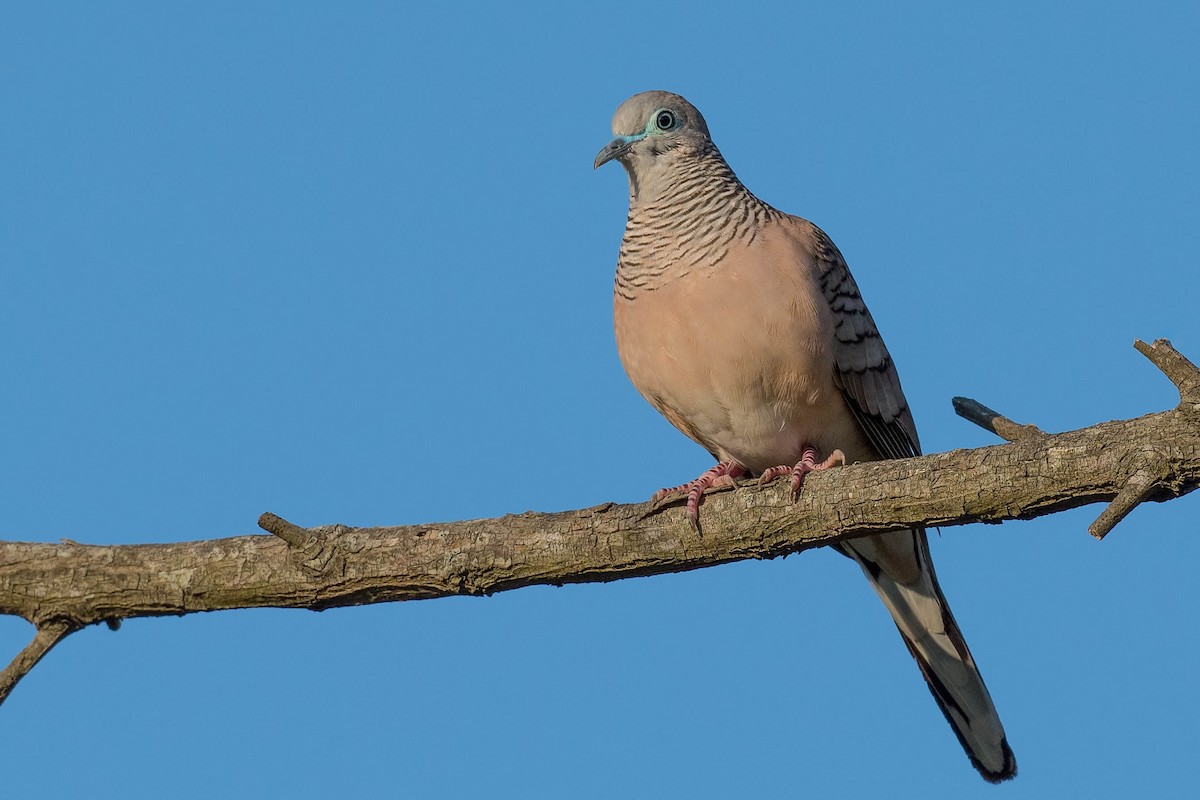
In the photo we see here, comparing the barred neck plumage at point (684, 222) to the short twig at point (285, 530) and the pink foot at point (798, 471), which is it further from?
the short twig at point (285, 530)

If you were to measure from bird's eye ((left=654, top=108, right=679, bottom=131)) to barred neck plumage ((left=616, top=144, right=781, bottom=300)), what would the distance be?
0.56 feet

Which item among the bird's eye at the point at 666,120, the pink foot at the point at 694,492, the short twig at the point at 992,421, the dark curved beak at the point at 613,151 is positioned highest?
the bird's eye at the point at 666,120

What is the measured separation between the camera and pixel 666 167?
6441 mm

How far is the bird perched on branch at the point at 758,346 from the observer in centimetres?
577

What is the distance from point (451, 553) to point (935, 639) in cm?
272

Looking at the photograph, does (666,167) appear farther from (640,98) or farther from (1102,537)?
(1102,537)

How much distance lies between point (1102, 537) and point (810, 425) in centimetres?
227

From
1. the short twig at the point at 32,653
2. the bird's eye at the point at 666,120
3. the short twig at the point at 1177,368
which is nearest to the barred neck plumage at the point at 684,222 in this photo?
the bird's eye at the point at 666,120

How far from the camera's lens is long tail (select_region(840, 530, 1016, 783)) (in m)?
6.21

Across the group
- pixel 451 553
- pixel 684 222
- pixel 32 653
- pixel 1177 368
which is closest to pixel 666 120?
pixel 684 222

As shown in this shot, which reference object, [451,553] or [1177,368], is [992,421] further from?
[451,553]

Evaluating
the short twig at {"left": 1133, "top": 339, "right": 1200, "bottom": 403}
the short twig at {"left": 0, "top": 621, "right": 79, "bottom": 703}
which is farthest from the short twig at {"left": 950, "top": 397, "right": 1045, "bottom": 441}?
the short twig at {"left": 0, "top": 621, "right": 79, "bottom": 703}

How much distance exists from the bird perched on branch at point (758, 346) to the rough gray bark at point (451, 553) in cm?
37

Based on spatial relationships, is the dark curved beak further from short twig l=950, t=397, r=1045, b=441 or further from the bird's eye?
short twig l=950, t=397, r=1045, b=441
